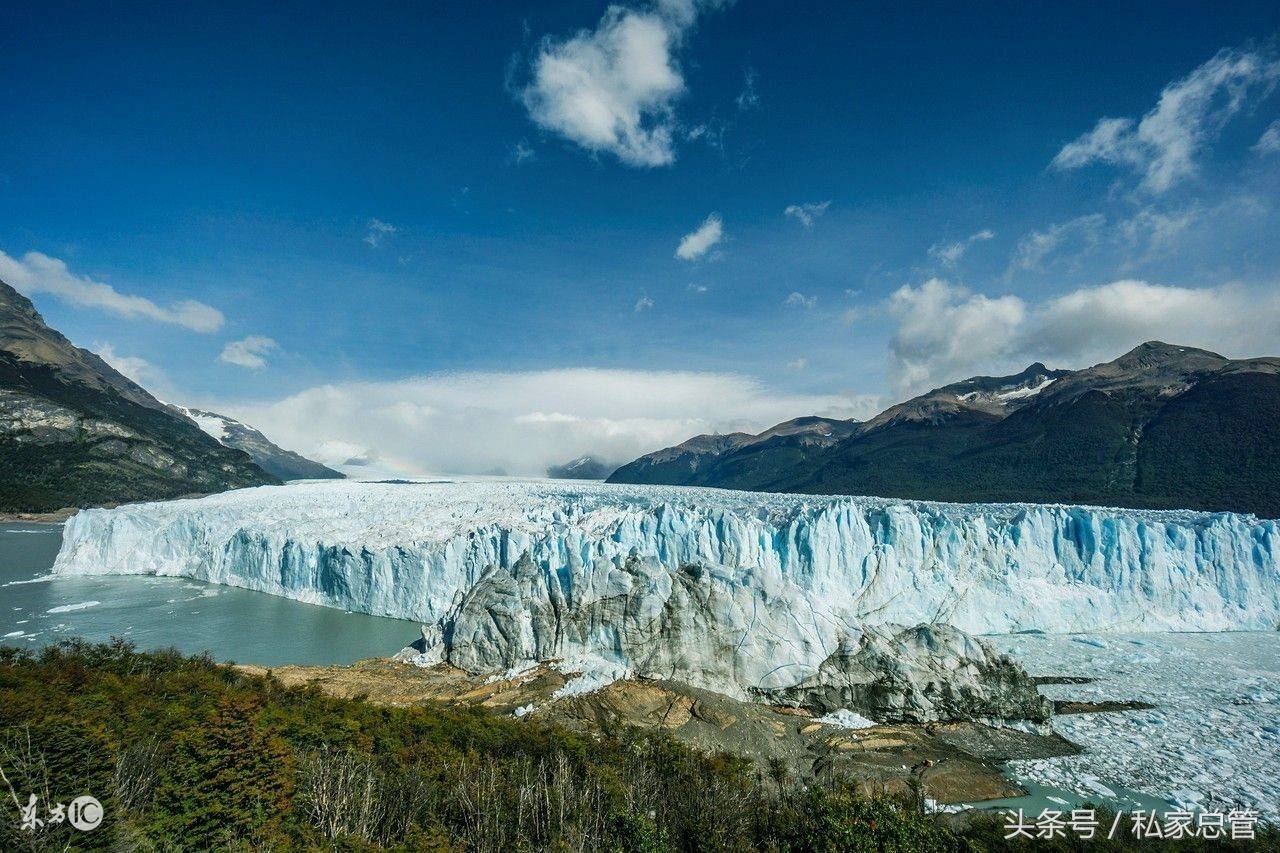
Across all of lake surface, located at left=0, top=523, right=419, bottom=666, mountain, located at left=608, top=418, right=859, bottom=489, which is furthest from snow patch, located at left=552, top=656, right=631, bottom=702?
mountain, located at left=608, top=418, right=859, bottom=489

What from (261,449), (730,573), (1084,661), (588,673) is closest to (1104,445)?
(1084,661)

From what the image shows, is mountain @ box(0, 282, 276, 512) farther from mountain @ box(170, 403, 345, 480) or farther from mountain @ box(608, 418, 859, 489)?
mountain @ box(608, 418, 859, 489)

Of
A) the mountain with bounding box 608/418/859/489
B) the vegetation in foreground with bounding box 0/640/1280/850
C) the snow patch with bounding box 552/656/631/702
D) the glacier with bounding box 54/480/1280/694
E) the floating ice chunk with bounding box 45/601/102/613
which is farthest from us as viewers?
the mountain with bounding box 608/418/859/489

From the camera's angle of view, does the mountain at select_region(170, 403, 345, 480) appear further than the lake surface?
Yes

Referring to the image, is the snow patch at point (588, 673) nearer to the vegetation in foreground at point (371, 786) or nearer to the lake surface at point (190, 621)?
the vegetation in foreground at point (371, 786)

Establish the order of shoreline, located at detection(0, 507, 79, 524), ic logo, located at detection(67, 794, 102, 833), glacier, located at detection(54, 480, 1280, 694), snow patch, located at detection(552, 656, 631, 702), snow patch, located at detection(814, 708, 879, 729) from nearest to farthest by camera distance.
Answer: ic logo, located at detection(67, 794, 102, 833)
snow patch, located at detection(814, 708, 879, 729)
snow patch, located at detection(552, 656, 631, 702)
glacier, located at detection(54, 480, 1280, 694)
shoreline, located at detection(0, 507, 79, 524)
